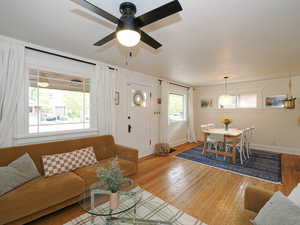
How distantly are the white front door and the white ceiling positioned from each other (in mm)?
1110

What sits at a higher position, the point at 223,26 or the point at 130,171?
the point at 223,26

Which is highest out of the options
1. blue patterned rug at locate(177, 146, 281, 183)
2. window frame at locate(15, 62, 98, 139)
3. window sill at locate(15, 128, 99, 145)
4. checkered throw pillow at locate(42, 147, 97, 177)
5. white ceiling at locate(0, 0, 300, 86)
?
white ceiling at locate(0, 0, 300, 86)

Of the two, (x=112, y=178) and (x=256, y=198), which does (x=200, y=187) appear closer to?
(x=256, y=198)

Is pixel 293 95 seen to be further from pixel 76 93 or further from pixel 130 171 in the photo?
pixel 76 93

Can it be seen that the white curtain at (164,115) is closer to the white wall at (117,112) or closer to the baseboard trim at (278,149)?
the white wall at (117,112)

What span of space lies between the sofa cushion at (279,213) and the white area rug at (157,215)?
91 cm

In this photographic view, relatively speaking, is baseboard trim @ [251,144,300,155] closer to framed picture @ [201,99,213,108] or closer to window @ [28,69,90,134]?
framed picture @ [201,99,213,108]

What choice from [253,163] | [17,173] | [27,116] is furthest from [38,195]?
[253,163]

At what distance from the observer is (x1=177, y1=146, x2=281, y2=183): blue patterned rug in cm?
291

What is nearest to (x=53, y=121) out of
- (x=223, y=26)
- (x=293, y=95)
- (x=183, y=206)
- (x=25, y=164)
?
(x=25, y=164)

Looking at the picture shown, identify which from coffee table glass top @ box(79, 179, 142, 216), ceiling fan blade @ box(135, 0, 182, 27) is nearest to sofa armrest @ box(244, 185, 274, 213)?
coffee table glass top @ box(79, 179, 142, 216)

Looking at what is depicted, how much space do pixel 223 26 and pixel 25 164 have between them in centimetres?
308

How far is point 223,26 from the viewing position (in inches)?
66.5

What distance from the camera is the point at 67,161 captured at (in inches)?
84.5
